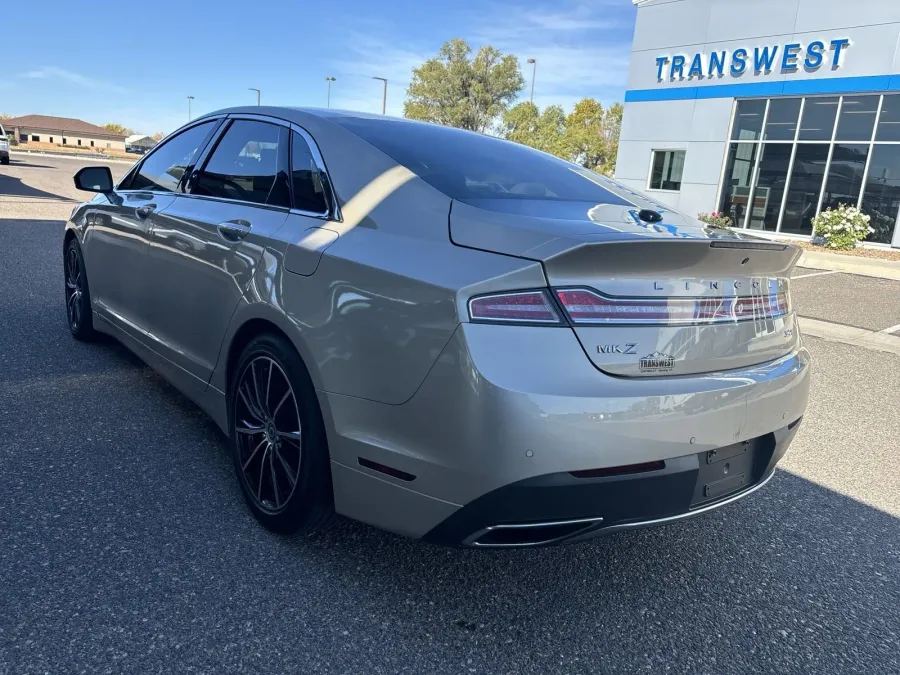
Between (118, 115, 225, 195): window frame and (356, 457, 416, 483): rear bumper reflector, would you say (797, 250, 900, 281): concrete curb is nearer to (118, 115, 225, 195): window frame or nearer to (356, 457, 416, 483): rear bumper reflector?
(118, 115, 225, 195): window frame

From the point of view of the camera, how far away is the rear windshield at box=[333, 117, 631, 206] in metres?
2.46

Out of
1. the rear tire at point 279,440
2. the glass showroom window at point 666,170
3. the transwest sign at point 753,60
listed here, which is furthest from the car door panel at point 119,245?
the glass showroom window at point 666,170

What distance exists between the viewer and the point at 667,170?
2233cm

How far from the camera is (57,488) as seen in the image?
2889 mm

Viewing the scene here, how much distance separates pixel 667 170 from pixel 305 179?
2156 centimetres

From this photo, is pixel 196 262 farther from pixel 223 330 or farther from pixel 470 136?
pixel 470 136

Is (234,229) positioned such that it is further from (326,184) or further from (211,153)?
(211,153)

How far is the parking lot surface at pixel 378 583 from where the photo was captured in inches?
81.0

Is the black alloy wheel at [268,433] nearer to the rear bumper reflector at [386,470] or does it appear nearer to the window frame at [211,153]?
the rear bumper reflector at [386,470]

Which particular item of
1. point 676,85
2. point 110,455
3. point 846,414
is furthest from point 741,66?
point 110,455

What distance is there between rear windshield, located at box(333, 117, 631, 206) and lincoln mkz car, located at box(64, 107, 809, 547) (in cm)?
2

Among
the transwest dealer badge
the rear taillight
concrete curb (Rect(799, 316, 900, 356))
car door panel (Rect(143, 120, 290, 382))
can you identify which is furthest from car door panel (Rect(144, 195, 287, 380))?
concrete curb (Rect(799, 316, 900, 356))

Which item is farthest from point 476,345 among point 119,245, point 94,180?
point 94,180

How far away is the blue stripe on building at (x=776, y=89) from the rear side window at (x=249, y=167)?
1886 cm
